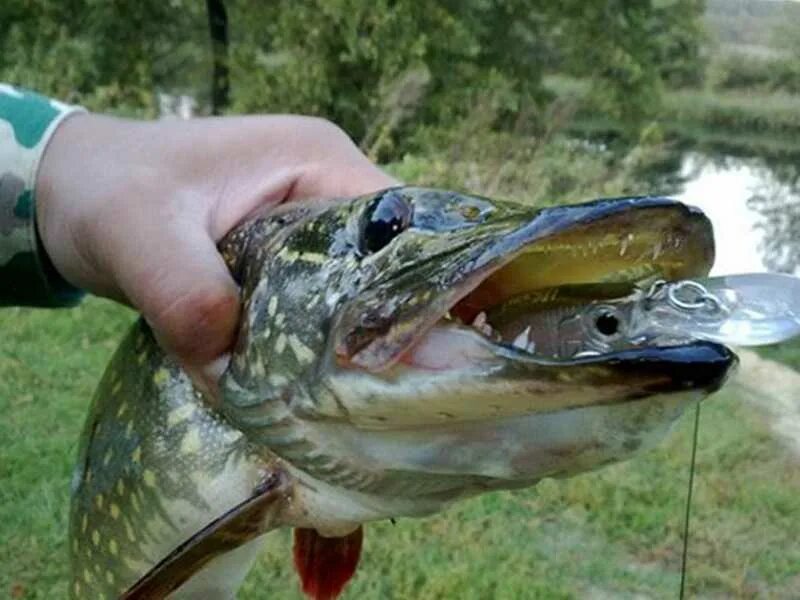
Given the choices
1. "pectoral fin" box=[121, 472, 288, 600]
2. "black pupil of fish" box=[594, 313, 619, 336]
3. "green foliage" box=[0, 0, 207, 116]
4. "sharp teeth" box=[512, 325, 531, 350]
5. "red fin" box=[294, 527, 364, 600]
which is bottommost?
"green foliage" box=[0, 0, 207, 116]

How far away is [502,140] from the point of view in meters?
8.27

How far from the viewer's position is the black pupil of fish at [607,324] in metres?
0.80

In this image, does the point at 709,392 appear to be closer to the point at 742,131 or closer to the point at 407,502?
the point at 407,502

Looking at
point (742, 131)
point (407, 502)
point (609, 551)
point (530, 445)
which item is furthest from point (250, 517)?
point (742, 131)

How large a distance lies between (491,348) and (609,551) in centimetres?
246

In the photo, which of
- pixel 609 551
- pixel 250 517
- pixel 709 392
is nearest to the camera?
pixel 709 392

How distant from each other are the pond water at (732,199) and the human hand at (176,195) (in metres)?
4.89

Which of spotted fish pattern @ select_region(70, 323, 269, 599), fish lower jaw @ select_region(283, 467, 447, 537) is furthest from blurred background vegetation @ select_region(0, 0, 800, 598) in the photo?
fish lower jaw @ select_region(283, 467, 447, 537)

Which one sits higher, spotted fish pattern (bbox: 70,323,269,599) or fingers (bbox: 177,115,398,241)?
fingers (bbox: 177,115,398,241)

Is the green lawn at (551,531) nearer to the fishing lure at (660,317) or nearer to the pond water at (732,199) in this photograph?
the fishing lure at (660,317)

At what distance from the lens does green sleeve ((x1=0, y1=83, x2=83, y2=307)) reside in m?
1.38

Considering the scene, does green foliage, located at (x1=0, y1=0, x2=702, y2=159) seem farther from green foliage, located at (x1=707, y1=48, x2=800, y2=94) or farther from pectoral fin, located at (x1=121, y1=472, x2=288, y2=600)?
pectoral fin, located at (x1=121, y1=472, x2=288, y2=600)

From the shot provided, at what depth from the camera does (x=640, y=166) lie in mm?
9742

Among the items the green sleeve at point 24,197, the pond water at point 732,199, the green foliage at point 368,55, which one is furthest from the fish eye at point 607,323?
the green foliage at point 368,55
